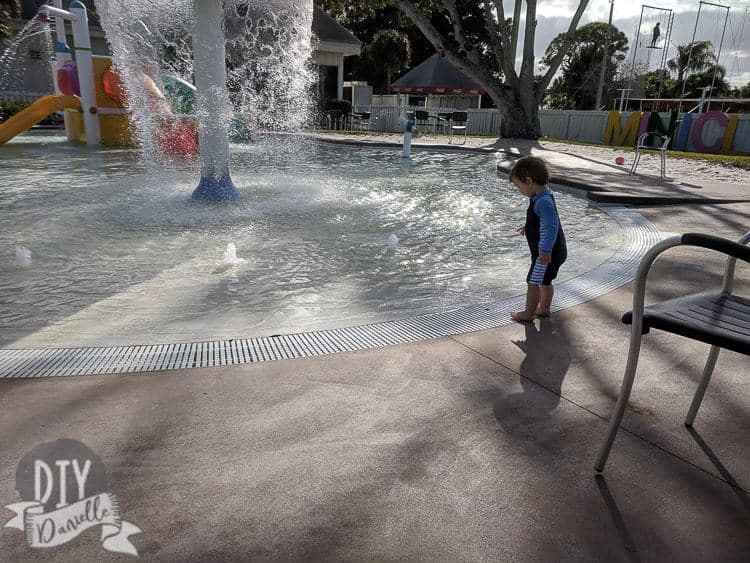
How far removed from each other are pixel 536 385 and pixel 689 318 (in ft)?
3.23

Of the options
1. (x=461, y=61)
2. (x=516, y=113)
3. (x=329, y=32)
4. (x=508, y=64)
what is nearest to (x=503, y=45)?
(x=508, y=64)

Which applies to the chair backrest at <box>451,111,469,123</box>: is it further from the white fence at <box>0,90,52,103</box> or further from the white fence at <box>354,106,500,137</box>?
the white fence at <box>0,90,52,103</box>

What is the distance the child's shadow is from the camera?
8.47ft

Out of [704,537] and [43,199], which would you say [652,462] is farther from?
[43,199]

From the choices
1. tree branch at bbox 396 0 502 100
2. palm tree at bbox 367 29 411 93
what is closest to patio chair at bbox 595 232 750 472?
tree branch at bbox 396 0 502 100

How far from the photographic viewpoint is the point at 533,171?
3748 millimetres

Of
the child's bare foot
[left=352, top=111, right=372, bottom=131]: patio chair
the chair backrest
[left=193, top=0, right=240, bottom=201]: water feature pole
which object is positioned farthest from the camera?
[left=352, top=111, right=372, bottom=131]: patio chair

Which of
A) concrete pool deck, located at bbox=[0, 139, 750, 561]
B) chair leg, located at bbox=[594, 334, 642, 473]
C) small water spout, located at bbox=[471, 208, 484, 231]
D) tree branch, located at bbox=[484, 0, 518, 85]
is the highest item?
tree branch, located at bbox=[484, 0, 518, 85]

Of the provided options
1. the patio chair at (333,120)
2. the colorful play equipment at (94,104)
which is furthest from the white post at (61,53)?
the patio chair at (333,120)

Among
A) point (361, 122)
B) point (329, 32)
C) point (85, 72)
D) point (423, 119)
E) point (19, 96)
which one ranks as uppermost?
point (329, 32)

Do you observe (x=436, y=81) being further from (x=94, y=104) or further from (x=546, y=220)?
(x=546, y=220)

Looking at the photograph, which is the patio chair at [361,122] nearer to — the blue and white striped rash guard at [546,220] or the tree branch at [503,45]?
the tree branch at [503,45]

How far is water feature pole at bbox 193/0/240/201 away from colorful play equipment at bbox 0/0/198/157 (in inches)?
265

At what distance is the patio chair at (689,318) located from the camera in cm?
188
